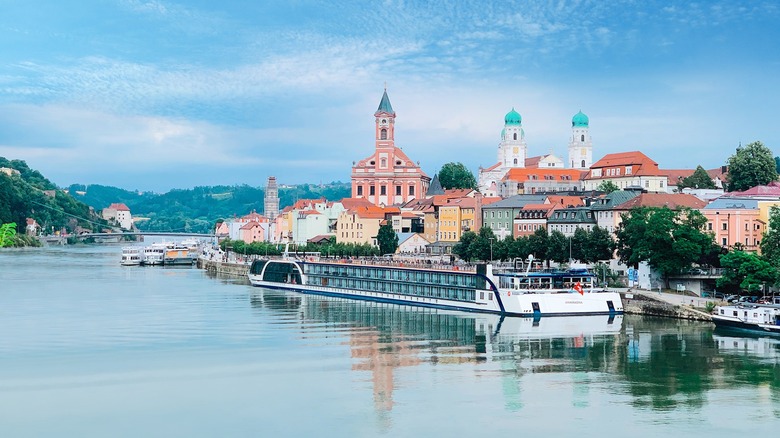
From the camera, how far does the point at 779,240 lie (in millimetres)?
40469

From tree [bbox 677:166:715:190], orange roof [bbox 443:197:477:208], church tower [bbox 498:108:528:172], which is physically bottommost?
orange roof [bbox 443:197:477:208]

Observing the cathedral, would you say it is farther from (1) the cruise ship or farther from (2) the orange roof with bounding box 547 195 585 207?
(1) the cruise ship

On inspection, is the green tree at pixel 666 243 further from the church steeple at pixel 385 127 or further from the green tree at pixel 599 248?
the church steeple at pixel 385 127

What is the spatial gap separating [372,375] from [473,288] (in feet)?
52.1

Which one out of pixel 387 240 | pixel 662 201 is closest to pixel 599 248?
pixel 662 201

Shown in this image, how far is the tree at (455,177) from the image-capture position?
97.6 meters

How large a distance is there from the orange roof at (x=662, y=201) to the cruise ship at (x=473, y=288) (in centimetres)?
933

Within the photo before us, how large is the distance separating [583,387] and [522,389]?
1601mm

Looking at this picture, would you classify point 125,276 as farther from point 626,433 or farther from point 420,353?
point 626,433

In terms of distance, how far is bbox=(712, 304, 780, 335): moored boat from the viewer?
35.1 meters

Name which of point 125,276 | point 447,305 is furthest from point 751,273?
point 125,276

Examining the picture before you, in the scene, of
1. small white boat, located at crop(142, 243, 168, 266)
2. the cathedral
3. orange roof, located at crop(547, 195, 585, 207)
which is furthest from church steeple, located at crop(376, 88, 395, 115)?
orange roof, located at crop(547, 195, 585, 207)

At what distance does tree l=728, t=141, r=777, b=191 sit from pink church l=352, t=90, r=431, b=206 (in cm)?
3358

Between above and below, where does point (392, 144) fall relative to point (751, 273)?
above
